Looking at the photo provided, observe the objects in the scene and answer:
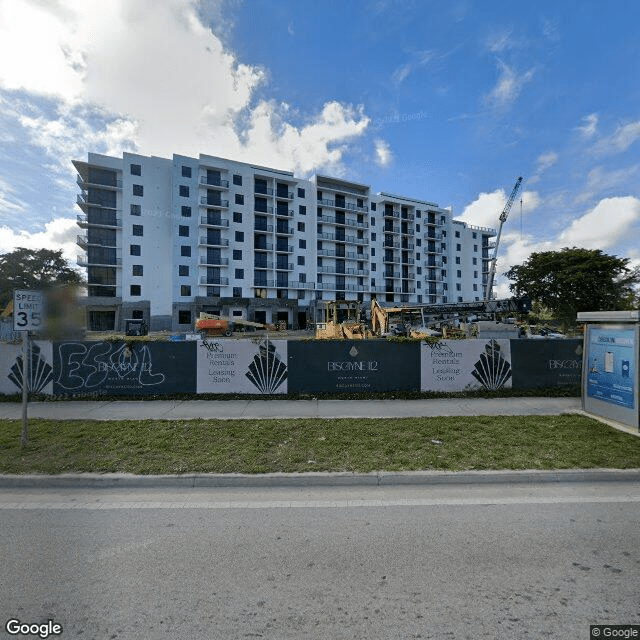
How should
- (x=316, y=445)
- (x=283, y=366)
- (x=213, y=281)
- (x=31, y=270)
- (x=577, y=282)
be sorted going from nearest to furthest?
(x=316, y=445) < (x=283, y=366) < (x=577, y=282) < (x=31, y=270) < (x=213, y=281)

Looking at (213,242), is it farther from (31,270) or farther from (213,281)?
(31,270)

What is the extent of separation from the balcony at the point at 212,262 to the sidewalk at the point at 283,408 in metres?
40.1

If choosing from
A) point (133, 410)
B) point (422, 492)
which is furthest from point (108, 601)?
point (133, 410)

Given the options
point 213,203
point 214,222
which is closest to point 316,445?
point 214,222

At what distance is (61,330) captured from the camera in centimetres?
883

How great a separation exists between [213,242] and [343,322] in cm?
3345

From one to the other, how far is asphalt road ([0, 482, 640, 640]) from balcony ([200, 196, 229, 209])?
1874 inches

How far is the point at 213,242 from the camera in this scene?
48438 millimetres

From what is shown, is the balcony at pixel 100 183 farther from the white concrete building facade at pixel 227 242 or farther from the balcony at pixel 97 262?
the balcony at pixel 97 262

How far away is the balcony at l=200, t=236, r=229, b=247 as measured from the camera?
47.4m

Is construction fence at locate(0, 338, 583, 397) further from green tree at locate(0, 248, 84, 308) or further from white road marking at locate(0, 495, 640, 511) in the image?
green tree at locate(0, 248, 84, 308)

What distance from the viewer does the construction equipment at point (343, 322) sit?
19.7 metres

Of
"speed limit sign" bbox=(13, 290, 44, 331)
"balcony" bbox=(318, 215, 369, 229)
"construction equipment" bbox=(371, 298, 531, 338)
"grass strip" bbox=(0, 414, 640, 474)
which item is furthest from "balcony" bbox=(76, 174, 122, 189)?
"speed limit sign" bbox=(13, 290, 44, 331)

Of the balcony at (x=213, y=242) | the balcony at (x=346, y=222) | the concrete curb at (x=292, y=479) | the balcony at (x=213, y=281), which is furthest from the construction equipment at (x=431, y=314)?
the balcony at (x=346, y=222)
